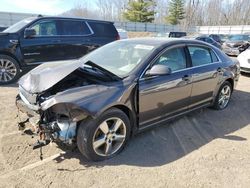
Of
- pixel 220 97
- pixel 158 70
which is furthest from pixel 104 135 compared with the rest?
pixel 220 97

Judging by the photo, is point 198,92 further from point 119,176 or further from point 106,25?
point 106,25

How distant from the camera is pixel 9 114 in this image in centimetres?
483

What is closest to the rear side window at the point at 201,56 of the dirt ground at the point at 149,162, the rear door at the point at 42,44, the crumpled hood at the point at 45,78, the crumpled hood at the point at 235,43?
the dirt ground at the point at 149,162

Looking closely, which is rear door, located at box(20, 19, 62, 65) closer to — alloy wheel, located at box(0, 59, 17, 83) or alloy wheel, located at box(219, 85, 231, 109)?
alloy wheel, located at box(0, 59, 17, 83)

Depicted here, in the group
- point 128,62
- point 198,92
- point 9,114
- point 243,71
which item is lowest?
point 243,71

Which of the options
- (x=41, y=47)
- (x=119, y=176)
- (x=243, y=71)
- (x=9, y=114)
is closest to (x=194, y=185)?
(x=119, y=176)

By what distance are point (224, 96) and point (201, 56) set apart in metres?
1.34

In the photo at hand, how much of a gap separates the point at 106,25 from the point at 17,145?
615 centimetres

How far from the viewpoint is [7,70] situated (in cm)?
716

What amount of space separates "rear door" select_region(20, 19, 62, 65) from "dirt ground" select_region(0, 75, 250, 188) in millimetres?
3115

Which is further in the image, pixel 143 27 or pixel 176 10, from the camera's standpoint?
pixel 176 10

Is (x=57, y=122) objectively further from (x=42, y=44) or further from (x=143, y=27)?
(x=143, y=27)

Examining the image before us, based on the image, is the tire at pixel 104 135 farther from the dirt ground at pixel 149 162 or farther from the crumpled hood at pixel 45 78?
the crumpled hood at pixel 45 78

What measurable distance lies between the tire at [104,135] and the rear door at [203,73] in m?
1.67
